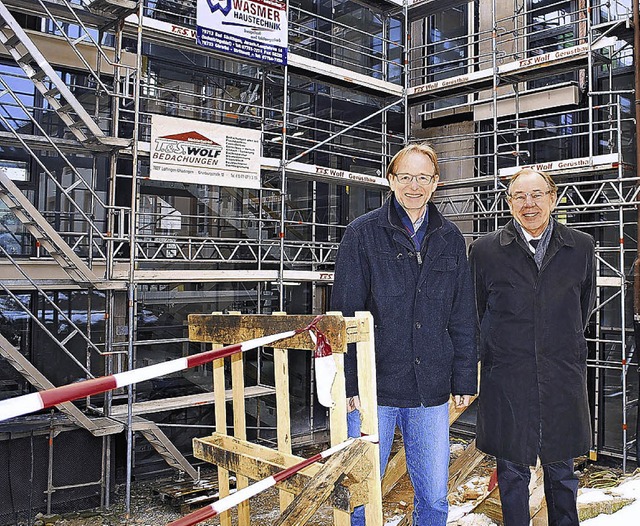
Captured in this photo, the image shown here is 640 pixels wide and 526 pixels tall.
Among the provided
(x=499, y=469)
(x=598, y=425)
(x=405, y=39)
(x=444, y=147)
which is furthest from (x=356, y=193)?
(x=499, y=469)

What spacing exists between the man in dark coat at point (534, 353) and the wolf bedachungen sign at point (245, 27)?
637 centimetres

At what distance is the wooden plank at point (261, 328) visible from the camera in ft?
8.84

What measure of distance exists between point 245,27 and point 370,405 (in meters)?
7.42

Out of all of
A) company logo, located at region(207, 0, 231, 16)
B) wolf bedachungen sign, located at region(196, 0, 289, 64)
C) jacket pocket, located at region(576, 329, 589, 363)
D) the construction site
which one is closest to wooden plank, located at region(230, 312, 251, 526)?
jacket pocket, located at region(576, 329, 589, 363)

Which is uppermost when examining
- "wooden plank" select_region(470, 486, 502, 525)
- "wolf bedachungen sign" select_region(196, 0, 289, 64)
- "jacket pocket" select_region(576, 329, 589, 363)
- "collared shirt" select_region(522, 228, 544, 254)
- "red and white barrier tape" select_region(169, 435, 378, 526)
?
"wolf bedachungen sign" select_region(196, 0, 289, 64)

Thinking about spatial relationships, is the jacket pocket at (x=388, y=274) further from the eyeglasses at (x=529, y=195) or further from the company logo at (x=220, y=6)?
the company logo at (x=220, y=6)

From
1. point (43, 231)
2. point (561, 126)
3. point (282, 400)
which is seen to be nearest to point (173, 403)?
point (43, 231)

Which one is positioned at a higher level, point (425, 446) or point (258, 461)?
point (425, 446)

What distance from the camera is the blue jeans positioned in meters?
3.06

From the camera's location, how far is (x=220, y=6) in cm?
873

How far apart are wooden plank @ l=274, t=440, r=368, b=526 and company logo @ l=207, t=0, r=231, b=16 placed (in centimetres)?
737

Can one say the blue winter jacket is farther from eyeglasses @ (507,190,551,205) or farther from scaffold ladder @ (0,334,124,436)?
scaffold ladder @ (0,334,124,436)

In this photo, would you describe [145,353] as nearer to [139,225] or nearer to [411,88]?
[139,225]

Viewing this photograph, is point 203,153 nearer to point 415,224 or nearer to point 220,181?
point 220,181
